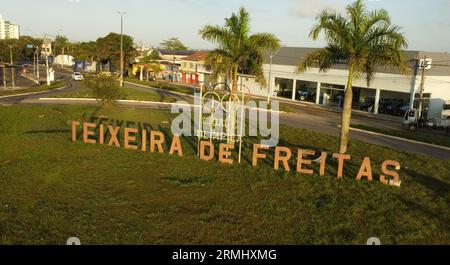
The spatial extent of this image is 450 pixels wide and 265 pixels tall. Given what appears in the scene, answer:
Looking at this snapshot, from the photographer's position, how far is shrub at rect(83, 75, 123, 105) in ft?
106

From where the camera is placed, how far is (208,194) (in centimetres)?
1320

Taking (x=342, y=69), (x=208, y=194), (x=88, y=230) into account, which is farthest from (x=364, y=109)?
(x=88, y=230)

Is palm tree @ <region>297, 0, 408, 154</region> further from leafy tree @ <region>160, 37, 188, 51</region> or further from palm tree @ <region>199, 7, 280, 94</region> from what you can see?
leafy tree @ <region>160, 37, 188, 51</region>

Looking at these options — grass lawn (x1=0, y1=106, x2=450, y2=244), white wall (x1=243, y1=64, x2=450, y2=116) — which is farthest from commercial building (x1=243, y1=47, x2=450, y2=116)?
grass lawn (x1=0, y1=106, x2=450, y2=244)

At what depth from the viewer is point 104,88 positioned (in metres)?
32.4

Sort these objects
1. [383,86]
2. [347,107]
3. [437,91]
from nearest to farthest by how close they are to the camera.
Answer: [347,107]
[383,86]
[437,91]

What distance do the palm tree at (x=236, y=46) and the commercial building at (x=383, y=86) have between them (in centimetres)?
1608

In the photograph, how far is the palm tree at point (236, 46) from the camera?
71.5 feet

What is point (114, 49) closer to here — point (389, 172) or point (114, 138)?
point (114, 138)

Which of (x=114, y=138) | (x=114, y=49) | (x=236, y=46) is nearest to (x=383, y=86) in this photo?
(x=236, y=46)

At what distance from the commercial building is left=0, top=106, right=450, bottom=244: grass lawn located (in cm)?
2319

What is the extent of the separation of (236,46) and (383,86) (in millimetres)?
29707

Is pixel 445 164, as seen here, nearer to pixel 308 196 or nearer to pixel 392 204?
pixel 392 204

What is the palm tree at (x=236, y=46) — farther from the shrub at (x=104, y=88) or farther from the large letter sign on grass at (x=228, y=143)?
the shrub at (x=104, y=88)
